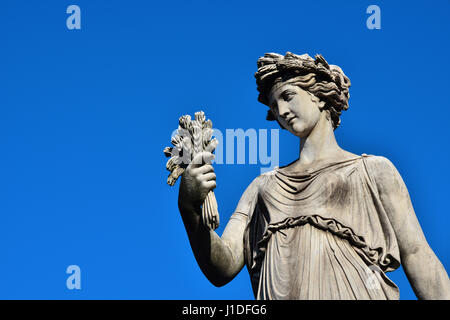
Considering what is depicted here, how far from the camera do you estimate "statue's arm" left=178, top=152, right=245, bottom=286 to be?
44.2 feet

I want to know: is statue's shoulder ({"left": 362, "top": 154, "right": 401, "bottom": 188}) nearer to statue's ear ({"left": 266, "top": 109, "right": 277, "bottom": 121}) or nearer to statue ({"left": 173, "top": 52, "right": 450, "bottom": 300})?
statue ({"left": 173, "top": 52, "right": 450, "bottom": 300})

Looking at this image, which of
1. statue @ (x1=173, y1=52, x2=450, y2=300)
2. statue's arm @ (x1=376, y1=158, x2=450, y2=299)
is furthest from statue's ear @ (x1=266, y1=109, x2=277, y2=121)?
statue's arm @ (x1=376, y1=158, x2=450, y2=299)

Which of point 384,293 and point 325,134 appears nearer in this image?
point 384,293

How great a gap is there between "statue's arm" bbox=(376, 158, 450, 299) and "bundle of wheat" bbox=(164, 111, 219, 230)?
2.22 meters

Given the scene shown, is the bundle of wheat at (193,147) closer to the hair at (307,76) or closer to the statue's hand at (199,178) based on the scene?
the statue's hand at (199,178)

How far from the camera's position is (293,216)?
46.2 feet

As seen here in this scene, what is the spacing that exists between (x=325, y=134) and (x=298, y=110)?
1.62 feet

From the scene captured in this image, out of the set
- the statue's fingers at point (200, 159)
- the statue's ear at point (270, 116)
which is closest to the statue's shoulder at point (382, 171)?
the statue's ear at point (270, 116)

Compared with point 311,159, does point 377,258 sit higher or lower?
lower

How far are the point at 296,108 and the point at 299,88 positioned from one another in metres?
0.26

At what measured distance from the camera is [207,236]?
1398 centimetres
